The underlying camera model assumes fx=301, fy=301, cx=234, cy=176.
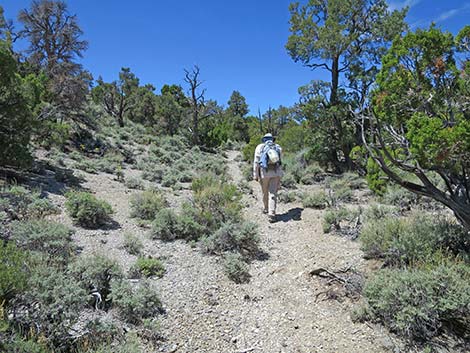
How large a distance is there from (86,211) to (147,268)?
2.39 m

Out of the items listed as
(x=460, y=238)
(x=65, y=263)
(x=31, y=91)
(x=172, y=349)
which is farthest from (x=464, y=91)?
(x=31, y=91)

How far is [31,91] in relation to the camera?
8.60 m

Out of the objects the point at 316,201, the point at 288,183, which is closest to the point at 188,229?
the point at 316,201

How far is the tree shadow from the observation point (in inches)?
313

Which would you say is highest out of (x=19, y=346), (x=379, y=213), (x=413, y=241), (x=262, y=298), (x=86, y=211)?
(x=86, y=211)

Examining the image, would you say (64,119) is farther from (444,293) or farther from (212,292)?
(444,293)

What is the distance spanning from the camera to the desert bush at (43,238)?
4.56 m

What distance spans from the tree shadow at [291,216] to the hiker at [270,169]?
0.28 m

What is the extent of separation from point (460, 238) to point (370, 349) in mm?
2494

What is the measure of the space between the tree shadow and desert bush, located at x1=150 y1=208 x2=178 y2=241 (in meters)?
2.89

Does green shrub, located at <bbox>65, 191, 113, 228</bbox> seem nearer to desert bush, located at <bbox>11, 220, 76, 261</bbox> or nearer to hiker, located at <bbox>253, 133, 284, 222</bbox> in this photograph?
desert bush, located at <bbox>11, 220, 76, 261</bbox>

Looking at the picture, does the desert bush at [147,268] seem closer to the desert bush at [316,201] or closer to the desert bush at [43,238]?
the desert bush at [43,238]

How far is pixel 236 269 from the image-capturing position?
5.00 meters

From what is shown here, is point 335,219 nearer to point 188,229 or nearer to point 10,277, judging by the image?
point 188,229
